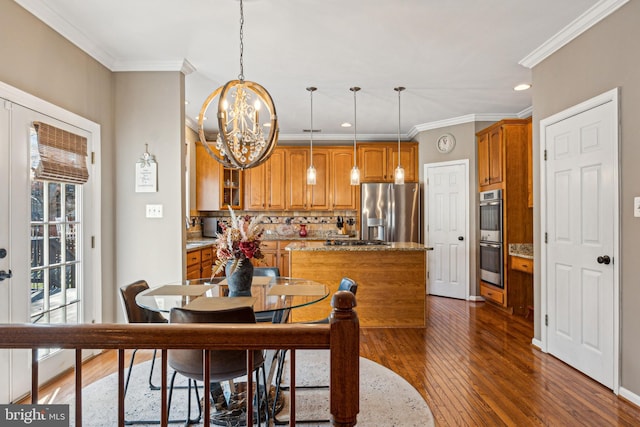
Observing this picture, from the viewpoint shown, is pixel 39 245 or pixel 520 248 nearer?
pixel 39 245

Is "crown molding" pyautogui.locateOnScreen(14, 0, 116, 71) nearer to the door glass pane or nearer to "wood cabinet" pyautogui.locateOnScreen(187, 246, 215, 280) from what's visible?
the door glass pane

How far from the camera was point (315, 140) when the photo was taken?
6719 mm

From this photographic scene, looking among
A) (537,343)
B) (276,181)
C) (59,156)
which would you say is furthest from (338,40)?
(276,181)

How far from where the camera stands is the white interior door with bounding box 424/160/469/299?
559 centimetres

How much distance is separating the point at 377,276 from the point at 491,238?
6.27 ft

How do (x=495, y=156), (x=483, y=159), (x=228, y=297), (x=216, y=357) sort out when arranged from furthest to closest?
(x=483, y=159) < (x=495, y=156) < (x=228, y=297) < (x=216, y=357)

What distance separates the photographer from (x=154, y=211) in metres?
3.54

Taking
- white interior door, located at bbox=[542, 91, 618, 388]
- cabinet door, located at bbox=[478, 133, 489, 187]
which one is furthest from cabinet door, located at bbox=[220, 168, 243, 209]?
white interior door, located at bbox=[542, 91, 618, 388]

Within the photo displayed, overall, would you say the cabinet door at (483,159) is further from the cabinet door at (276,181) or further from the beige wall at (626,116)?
the cabinet door at (276,181)

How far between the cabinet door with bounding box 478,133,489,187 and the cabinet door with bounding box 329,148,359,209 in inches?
76.4

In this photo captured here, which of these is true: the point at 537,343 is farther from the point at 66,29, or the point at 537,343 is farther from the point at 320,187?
the point at 66,29

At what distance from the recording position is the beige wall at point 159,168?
354 centimetres

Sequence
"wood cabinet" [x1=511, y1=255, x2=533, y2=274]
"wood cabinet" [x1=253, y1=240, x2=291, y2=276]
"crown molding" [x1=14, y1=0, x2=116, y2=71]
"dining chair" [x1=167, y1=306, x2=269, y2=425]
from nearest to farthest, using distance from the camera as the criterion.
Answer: "dining chair" [x1=167, y1=306, x2=269, y2=425] → "crown molding" [x1=14, y1=0, x2=116, y2=71] → "wood cabinet" [x1=511, y1=255, x2=533, y2=274] → "wood cabinet" [x1=253, y1=240, x2=291, y2=276]

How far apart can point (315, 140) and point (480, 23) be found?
4027 mm
